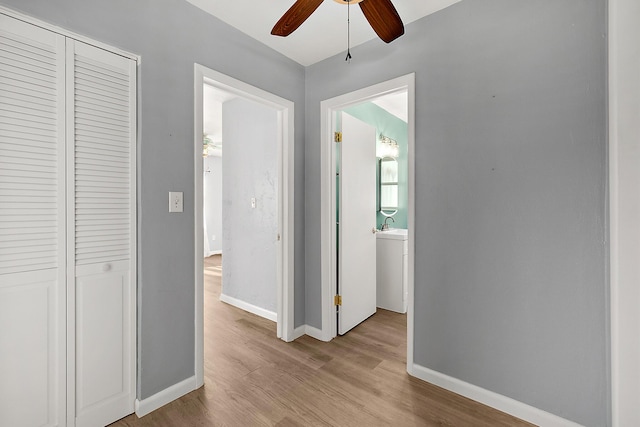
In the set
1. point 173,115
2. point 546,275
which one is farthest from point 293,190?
point 546,275

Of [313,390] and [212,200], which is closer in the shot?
Result: [313,390]

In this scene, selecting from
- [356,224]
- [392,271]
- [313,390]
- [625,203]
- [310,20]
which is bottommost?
[313,390]

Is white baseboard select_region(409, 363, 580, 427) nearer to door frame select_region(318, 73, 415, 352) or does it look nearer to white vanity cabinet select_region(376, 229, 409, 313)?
door frame select_region(318, 73, 415, 352)

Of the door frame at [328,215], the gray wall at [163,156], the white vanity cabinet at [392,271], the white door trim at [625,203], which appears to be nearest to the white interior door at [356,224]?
the door frame at [328,215]

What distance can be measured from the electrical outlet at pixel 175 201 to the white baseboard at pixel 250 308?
5.38ft

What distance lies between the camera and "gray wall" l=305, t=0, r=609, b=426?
1.47 m

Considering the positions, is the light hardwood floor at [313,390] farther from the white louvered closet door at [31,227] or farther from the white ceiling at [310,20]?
the white ceiling at [310,20]

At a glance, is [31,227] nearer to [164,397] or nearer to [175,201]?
[175,201]

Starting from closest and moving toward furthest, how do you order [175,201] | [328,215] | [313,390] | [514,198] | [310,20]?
[514,198]
[175,201]
[313,390]
[310,20]
[328,215]

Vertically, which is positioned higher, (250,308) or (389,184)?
(389,184)

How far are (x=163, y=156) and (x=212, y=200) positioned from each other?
582cm

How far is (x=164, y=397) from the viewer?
174 cm

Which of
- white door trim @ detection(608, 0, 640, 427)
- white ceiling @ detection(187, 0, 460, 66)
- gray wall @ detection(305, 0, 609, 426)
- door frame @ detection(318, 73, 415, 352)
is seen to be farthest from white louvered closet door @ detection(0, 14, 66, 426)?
white door trim @ detection(608, 0, 640, 427)

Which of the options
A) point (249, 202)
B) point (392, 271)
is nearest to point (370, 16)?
point (249, 202)
